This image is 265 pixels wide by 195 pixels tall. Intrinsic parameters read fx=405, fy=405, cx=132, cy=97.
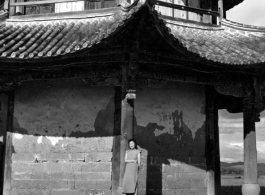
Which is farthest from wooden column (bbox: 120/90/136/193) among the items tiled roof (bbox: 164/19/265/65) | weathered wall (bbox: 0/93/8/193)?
weathered wall (bbox: 0/93/8/193)

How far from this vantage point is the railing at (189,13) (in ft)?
35.0

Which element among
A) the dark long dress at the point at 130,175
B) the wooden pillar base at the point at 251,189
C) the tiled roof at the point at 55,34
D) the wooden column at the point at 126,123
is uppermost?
the tiled roof at the point at 55,34

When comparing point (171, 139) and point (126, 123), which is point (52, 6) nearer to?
point (126, 123)

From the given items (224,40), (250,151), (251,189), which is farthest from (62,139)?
(224,40)

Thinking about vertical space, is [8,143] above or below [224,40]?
below

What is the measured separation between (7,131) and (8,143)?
316 millimetres

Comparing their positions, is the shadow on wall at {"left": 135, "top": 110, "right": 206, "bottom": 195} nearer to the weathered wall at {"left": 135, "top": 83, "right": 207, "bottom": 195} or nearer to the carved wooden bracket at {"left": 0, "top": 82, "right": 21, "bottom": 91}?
the weathered wall at {"left": 135, "top": 83, "right": 207, "bottom": 195}

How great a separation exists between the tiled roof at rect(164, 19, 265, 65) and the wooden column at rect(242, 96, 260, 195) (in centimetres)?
128

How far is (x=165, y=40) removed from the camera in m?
8.12

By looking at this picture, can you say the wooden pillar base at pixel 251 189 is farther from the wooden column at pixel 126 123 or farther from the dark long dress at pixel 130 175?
the wooden column at pixel 126 123

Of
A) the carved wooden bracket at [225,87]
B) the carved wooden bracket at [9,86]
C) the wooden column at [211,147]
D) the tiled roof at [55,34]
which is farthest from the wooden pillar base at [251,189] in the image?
the carved wooden bracket at [9,86]

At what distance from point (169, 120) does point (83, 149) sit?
2334 mm

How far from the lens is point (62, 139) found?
33.8 ft

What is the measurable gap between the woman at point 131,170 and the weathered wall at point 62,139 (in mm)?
1558
